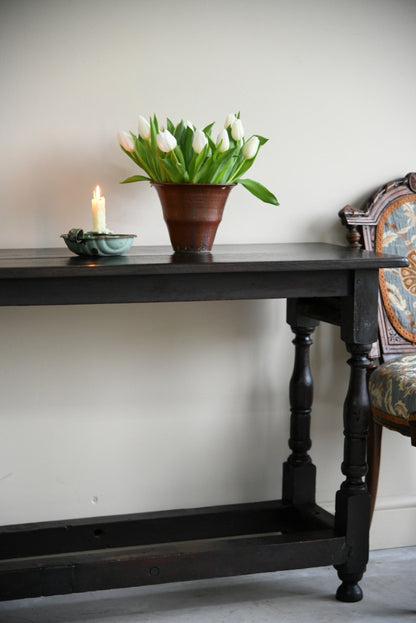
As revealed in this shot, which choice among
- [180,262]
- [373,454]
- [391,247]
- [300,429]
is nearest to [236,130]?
[180,262]

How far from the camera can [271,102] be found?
228cm

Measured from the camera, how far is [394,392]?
6.55 ft

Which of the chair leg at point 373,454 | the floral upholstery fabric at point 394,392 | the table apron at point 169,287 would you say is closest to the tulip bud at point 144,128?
the table apron at point 169,287

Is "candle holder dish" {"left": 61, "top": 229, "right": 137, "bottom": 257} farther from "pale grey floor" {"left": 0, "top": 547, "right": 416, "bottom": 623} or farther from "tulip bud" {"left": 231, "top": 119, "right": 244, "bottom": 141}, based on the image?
"pale grey floor" {"left": 0, "top": 547, "right": 416, "bottom": 623}

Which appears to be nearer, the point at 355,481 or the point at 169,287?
the point at 169,287

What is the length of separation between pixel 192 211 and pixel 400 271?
2.41ft

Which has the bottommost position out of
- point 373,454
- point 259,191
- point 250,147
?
point 373,454

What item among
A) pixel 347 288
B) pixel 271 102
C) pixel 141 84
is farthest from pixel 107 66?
pixel 347 288

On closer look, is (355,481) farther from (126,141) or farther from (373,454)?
(126,141)

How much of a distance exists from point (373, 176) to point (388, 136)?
0.13m

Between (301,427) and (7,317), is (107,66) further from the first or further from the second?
(301,427)

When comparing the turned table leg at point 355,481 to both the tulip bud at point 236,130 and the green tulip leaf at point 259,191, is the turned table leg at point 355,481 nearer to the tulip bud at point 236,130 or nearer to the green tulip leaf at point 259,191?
the green tulip leaf at point 259,191

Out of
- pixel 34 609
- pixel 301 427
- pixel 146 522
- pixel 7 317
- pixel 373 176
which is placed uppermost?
pixel 373 176

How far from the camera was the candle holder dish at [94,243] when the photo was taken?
1.81 metres
